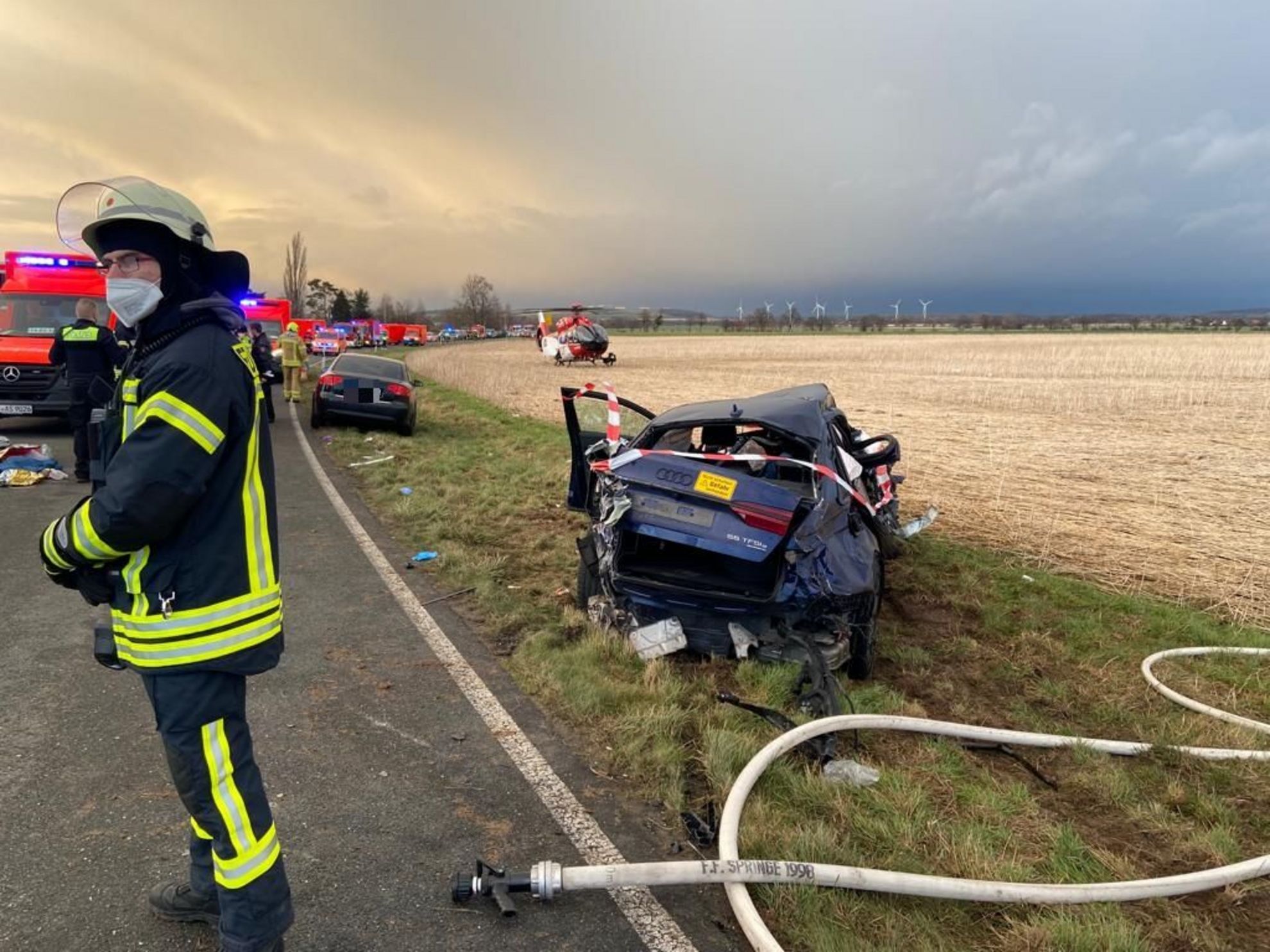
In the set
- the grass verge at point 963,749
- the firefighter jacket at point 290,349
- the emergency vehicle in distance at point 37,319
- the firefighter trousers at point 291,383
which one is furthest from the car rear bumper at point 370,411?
the grass verge at point 963,749

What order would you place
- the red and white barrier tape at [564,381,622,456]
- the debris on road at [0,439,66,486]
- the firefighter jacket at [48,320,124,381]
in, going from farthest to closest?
the debris on road at [0,439,66,486] < the firefighter jacket at [48,320,124,381] < the red and white barrier tape at [564,381,622,456]

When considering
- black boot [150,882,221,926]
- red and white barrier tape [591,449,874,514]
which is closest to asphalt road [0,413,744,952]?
black boot [150,882,221,926]

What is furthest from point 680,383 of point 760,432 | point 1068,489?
point 760,432

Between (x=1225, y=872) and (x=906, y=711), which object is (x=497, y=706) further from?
(x=1225, y=872)

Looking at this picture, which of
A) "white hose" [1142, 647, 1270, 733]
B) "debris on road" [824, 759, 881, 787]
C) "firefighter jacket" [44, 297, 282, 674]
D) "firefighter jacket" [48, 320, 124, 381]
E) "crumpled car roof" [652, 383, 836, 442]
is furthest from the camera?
"firefighter jacket" [48, 320, 124, 381]

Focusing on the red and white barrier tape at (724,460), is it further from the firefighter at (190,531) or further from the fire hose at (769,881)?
the firefighter at (190,531)

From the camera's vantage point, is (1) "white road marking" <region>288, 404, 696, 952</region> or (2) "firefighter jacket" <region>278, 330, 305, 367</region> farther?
(2) "firefighter jacket" <region>278, 330, 305, 367</region>

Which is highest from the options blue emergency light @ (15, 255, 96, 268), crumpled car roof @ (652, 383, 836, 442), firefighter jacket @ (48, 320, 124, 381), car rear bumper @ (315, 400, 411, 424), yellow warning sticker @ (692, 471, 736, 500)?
blue emergency light @ (15, 255, 96, 268)

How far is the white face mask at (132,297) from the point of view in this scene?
2127 millimetres

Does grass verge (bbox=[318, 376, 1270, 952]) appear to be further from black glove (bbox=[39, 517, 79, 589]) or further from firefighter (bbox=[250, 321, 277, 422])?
black glove (bbox=[39, 517, 79, 589])

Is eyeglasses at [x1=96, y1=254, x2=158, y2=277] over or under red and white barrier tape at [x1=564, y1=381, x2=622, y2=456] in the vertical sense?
over

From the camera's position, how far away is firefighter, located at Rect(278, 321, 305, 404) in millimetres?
17859

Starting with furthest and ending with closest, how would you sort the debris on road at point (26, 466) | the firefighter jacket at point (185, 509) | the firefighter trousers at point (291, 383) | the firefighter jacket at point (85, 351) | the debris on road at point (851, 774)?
the firefighter trousers at point (291, 383)
the debris on road at point (26, 466)
the firefighter jacket at point (85, 351)
the debris on road at point (851, 774)
the firefighter jacket at point (185, 509)

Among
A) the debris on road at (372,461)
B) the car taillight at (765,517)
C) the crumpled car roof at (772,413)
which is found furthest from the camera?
the debris on road at (372,461)
